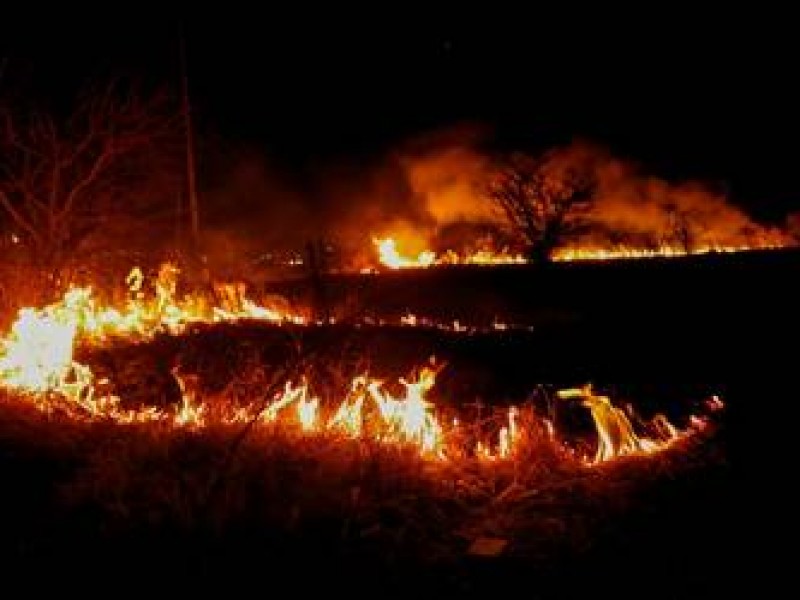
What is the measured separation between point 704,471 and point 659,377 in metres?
3.43

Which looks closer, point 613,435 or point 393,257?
point 613,435

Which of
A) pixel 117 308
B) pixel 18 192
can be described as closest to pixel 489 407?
pixel 117 308

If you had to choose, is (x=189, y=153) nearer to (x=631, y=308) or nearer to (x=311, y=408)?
(x=631, y=308)

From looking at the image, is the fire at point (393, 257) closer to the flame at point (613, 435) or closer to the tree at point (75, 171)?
the tree at point (75, 171)

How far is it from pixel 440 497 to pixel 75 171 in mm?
11215

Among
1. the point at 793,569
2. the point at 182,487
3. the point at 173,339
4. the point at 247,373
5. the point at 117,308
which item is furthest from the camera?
the point at 117,308

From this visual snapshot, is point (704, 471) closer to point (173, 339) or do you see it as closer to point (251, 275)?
point (173, 339)

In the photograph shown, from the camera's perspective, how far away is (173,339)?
12.0m

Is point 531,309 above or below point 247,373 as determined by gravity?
Result: above

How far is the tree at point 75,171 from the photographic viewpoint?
13.6 meters

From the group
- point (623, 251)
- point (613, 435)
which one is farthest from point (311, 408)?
point (623, 251)

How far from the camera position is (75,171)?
1508 cm

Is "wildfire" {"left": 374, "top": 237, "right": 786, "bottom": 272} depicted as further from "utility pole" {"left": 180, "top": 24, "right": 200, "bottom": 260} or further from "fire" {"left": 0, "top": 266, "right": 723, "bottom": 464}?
"fire" {"left": 0, "top": 266, "right": 723, "bottom": 464}

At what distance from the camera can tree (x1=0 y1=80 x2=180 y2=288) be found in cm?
1364
